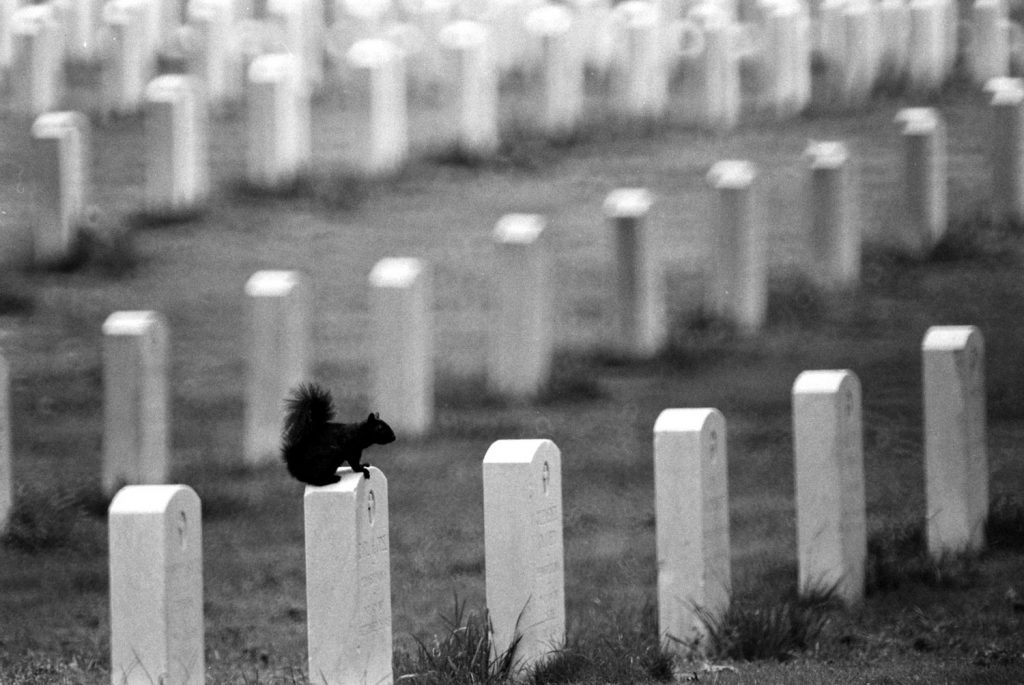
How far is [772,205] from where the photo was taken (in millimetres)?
12672

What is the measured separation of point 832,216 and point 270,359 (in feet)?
12.3

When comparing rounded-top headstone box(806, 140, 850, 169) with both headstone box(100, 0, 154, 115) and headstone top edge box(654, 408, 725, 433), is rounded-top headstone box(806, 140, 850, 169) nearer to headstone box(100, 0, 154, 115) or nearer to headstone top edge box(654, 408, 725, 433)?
headstone top edge box(654, 408, 725, 433)

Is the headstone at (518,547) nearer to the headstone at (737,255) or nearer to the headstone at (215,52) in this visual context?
the headstone at (737,255)

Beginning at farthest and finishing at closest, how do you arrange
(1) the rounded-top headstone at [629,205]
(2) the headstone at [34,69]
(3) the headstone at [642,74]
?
(3) the headstone at [642,74] → (2) the headstone at [34,69] → (1) the rounded-top headstone at [629,205]

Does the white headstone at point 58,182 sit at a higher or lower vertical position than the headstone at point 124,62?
lower

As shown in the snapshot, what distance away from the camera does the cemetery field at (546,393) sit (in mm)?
6184

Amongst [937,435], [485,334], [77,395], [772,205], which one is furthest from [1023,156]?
[77,395]

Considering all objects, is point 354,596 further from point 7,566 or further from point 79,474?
point 79,474

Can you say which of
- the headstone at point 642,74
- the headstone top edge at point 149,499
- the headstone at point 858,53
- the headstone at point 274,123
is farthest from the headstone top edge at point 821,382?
the headstone at point 858,53

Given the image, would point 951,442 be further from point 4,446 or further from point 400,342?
point 4,446

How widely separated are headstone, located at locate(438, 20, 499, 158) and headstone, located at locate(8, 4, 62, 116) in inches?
117

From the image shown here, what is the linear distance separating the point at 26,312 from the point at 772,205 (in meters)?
5.10

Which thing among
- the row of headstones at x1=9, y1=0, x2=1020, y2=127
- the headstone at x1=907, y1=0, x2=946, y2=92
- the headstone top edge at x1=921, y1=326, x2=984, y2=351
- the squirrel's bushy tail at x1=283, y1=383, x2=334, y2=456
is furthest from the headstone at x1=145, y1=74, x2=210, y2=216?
the squirrel's bushy tail at x1=283, y1=383, x2=334, y2=456

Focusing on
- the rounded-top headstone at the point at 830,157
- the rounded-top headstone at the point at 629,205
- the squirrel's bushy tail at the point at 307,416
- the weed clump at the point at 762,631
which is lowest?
the weed clump at the point at 762,631
